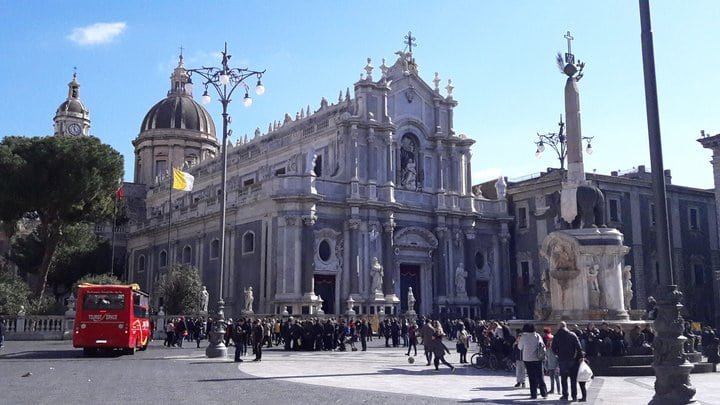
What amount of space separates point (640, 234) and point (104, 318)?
36599 millimetres

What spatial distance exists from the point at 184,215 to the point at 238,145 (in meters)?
8.94

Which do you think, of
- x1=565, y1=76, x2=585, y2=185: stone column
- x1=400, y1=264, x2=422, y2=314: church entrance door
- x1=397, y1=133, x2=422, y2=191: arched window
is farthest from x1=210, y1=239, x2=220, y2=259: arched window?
x1=565, y1=76, x2=585, y2=185: stone column

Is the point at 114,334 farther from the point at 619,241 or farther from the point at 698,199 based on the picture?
the point at 698,199

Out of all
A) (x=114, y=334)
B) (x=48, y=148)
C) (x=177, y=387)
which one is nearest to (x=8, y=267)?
(x=48, y=148)

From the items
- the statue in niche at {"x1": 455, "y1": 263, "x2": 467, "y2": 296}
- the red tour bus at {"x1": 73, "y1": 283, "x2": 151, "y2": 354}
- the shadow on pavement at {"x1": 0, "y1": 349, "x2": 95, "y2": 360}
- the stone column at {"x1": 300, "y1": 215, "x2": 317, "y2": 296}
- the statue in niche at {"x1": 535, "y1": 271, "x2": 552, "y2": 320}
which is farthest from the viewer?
the statue in niche at {"x1": 455, "y1": 263, "x2": 467, "y2": 296}

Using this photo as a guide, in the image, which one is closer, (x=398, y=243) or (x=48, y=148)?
(x=48, y=148)

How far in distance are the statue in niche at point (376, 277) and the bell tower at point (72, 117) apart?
49063mm

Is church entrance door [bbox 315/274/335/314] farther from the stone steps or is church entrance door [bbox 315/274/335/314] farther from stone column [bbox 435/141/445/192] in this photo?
the stone steps

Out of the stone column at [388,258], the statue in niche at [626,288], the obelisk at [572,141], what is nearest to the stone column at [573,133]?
the obelisk at [572,141]

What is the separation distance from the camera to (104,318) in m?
25.1

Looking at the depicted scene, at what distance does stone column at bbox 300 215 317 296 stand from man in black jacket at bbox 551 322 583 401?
95.3ft

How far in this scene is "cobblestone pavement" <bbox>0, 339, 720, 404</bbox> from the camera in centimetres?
1334

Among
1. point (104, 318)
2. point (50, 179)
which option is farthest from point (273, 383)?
point (50, 179)

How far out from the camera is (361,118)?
45469mm
